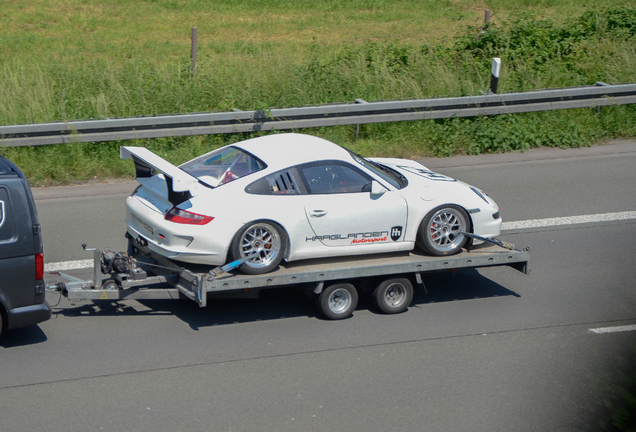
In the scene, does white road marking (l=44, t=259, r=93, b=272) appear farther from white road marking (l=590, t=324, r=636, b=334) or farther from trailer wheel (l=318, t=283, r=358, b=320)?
white road marking (l=590, t=324, r=636, b=334)

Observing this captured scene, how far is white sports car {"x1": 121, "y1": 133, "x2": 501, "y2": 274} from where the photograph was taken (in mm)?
6875

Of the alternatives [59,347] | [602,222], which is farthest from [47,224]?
[602,222]

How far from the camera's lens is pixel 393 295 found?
7.62 m

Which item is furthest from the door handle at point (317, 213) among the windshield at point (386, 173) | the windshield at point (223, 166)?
the windshield at point (386, 173)

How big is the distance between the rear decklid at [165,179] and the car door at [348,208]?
1150 millimetres

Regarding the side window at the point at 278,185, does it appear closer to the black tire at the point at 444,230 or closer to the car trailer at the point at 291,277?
the car trailer at the point at 291,277

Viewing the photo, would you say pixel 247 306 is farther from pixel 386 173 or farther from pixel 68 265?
pixel 68 265

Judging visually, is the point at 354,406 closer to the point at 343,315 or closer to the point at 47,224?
the point at 343,315

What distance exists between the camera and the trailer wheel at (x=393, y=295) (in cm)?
749

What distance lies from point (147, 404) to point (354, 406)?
1.65 m

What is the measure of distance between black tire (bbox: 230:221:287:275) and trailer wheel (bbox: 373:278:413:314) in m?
1.13

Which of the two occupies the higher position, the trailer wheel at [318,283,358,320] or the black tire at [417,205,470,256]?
the black tire at [417,205,470,256]

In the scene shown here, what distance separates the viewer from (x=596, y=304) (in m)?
7.99

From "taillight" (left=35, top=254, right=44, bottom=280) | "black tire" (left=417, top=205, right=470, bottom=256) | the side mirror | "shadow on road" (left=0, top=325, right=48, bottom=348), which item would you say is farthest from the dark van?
"black tire" (left=417, top=205, right=470, bottom=256)
